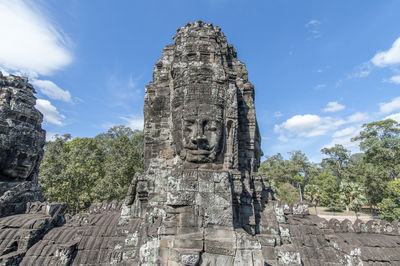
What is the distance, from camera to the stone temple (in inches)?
124

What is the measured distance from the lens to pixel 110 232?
15.1ft

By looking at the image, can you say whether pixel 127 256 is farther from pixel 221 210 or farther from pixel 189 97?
pixel 189 97

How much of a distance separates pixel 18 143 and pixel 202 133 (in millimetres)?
6143

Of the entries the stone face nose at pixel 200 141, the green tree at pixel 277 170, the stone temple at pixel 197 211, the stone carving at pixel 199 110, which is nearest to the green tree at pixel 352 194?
the green tree at pixel 277 170

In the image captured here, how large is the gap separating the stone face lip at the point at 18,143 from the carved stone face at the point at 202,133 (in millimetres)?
5638

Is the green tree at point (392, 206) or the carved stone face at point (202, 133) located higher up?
the carved stone face at point (202, 133)

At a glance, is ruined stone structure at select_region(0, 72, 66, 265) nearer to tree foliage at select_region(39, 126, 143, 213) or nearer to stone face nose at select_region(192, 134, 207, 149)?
stone face nose at select_region(192, 134, 207, 149)

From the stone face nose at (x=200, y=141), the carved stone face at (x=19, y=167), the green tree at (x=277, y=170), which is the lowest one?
the carved stone face at (x=19, y=167)

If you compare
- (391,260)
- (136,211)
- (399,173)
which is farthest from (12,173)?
(399,173)

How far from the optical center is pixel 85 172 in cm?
1731

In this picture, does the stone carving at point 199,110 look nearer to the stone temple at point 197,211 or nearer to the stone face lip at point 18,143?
the stone temple at point 197,211

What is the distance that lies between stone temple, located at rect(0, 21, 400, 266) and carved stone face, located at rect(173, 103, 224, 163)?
2cm

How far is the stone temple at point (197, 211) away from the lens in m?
3.15

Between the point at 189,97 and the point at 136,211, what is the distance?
2621mm
